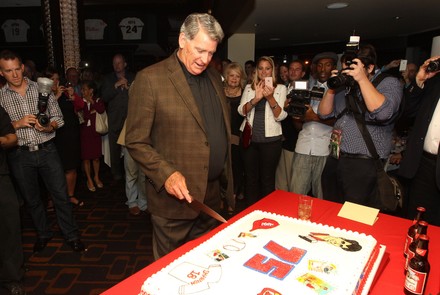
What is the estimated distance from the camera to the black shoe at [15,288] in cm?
229

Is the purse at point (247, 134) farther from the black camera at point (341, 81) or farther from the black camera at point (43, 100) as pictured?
the black camera at point (43, 100)

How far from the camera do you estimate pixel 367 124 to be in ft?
7.11

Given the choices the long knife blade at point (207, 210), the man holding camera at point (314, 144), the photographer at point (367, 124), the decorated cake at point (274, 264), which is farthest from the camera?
the man holding camera at point (314, 144)

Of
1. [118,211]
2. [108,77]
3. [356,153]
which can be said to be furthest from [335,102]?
[108,77]

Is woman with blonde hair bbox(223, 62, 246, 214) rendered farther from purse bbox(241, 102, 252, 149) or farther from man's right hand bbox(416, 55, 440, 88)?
man's right hand bbox(416, 55, 440, 88)

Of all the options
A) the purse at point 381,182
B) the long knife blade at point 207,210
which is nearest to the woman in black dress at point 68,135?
the long knife blade at point 207,210

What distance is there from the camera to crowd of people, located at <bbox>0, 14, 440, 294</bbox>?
65.2 inches

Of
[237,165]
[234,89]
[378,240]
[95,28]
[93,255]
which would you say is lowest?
[93,255]

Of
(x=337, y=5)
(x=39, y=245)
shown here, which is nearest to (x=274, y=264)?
(x=39, y=245)

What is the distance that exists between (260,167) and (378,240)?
2.05m

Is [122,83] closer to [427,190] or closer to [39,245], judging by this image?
[39,245]

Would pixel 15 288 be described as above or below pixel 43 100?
below

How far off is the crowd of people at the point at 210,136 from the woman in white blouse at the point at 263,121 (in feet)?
0.04

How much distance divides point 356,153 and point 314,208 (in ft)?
2.09
